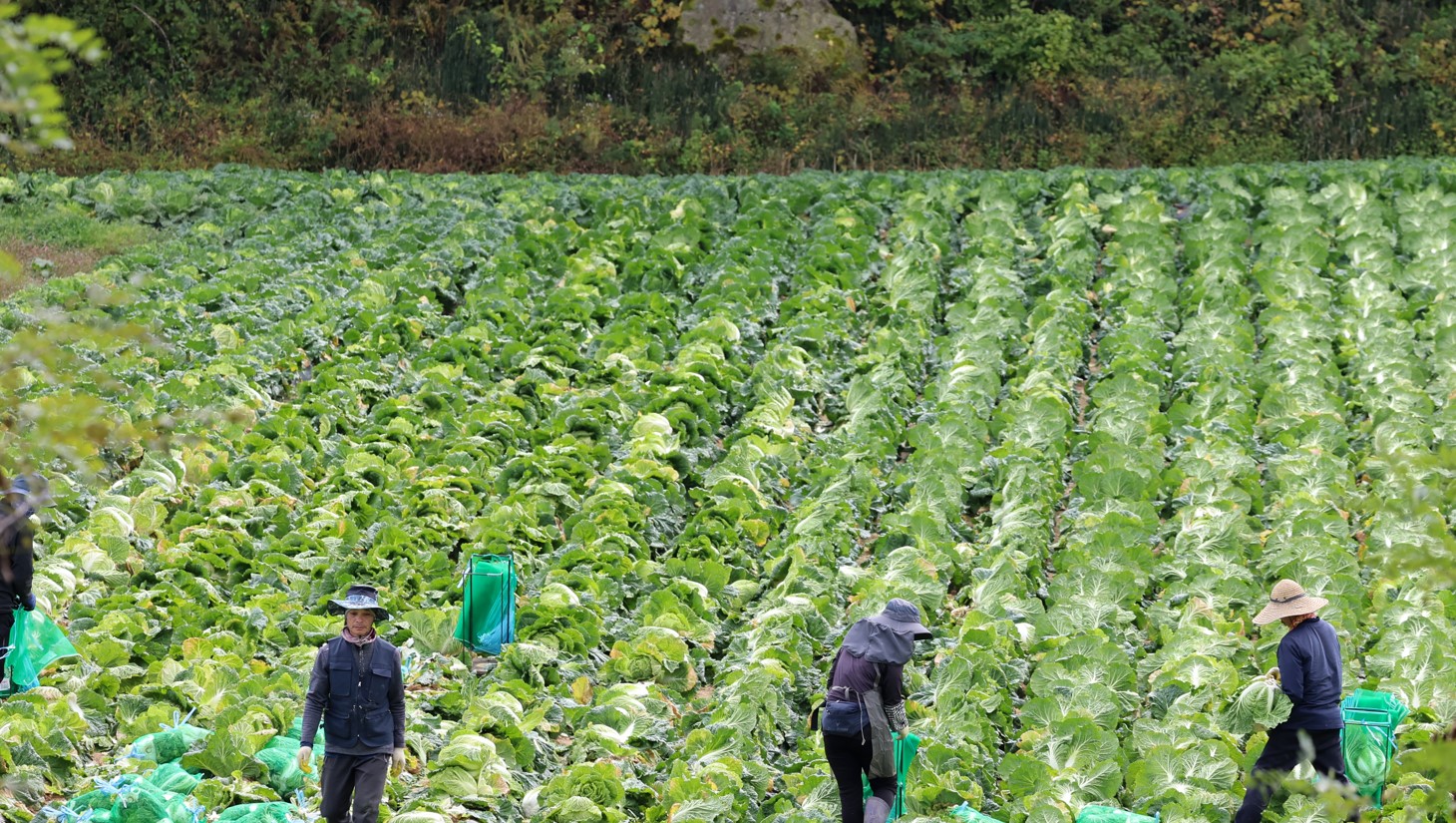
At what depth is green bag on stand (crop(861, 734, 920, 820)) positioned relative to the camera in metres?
8.00

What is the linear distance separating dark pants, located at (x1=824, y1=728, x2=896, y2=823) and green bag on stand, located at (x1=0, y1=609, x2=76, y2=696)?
13.9 ft

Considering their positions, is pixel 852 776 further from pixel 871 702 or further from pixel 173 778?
pixel 173 778

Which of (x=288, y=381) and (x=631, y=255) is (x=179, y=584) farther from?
(x=631, y=255)

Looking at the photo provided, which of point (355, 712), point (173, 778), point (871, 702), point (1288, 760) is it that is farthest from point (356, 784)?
point (1288, 760)

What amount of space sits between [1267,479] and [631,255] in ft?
24.6

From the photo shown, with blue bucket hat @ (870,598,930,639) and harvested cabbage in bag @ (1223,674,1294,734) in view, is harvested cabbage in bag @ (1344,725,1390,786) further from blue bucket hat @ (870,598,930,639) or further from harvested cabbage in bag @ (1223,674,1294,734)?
blue bucket hat @ (870,598,930,639)

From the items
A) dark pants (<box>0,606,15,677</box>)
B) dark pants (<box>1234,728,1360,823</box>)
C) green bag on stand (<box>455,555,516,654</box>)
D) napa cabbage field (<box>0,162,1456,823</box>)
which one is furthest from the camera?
green bag on stand (<box>455,555,516,654</box>)

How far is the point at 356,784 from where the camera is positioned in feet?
25.1

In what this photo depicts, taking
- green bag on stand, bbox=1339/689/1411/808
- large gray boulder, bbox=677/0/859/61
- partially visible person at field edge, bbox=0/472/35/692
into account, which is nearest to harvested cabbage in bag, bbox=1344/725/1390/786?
green bag on stand, bbox=1339/689/1411/808

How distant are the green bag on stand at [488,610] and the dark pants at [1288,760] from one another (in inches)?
165

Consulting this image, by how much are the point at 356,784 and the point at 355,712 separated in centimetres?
36

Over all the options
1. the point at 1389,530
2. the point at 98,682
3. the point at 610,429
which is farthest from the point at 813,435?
the point at 98,682

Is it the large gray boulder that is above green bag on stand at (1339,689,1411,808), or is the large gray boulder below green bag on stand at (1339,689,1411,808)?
above

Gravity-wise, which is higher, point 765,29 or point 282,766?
point 765,29
